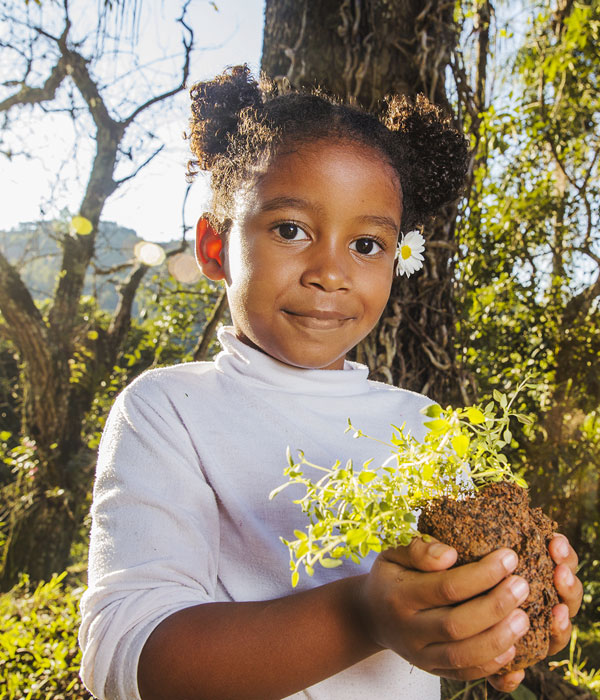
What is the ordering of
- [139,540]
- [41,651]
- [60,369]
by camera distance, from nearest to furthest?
[139,540]
[41,651]
[60,369]

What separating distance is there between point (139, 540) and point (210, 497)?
191mm

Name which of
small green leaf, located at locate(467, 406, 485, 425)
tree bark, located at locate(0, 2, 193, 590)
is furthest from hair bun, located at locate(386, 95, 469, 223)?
tree bark, located at locate(0, 2, 193, 590)

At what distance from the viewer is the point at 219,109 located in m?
1.54

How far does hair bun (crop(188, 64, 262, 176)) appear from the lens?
5.01 ft

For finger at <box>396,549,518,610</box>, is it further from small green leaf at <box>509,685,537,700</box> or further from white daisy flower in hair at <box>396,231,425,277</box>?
small green leaf at <box>509,685,537,700</box>

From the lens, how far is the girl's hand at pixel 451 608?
750 millimetres

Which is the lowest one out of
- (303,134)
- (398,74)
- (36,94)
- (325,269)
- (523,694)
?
(523,694)

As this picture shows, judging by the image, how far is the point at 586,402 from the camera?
303 centimetres

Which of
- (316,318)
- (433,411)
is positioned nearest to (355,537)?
(433,411)

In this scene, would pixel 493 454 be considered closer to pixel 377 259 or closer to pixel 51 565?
pixel 377 259

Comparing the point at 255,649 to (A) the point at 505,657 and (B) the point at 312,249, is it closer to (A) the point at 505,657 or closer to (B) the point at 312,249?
(A) the point at 505,657

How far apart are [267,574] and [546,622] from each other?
55 cm

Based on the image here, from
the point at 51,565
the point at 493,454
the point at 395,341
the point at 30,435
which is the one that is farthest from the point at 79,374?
the point at 493,454

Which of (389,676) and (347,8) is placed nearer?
(389,676)
